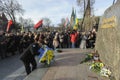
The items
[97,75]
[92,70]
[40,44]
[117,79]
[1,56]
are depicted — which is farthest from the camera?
[1,56]

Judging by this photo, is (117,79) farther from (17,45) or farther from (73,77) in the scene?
(17,45)

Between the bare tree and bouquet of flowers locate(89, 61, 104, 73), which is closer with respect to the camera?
bouquet of flowers locate(89, 61, 104, 73)

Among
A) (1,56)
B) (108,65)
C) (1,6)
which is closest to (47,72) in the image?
(108,65)

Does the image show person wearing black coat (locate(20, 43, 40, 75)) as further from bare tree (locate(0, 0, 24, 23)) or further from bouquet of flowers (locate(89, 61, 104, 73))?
bare tree (locate(0, 0, 24, 23))

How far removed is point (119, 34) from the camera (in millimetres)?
8344

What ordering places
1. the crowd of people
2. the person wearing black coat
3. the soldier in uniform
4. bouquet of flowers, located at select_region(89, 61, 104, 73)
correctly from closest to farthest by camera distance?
bouquet of flowers, located at select_region(89, 61, 104, 73)
the person wearing black coat
the soldier in uniform
the crowd of people

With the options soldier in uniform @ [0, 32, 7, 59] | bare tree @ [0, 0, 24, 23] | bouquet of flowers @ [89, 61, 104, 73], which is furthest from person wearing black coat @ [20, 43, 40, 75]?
bare tree @ [0, 0, 24, 23]

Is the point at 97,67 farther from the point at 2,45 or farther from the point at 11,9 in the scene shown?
the point at 11,9

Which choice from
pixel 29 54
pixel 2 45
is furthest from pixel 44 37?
pixel 29 54

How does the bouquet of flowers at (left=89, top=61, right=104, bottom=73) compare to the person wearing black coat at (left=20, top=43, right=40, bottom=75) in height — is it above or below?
below

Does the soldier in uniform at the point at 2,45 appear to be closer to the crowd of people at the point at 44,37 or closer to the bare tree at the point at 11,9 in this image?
the crowd of people at the point at 44,37

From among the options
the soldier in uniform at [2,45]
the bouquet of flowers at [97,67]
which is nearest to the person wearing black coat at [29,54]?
the bouquet of flowers at [97,67]

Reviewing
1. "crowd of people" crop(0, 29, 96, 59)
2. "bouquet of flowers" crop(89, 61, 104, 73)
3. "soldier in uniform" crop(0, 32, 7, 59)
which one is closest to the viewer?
"bouquet of flowers" crop(89, 61, 104, 73)

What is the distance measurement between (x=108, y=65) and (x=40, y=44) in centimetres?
345
